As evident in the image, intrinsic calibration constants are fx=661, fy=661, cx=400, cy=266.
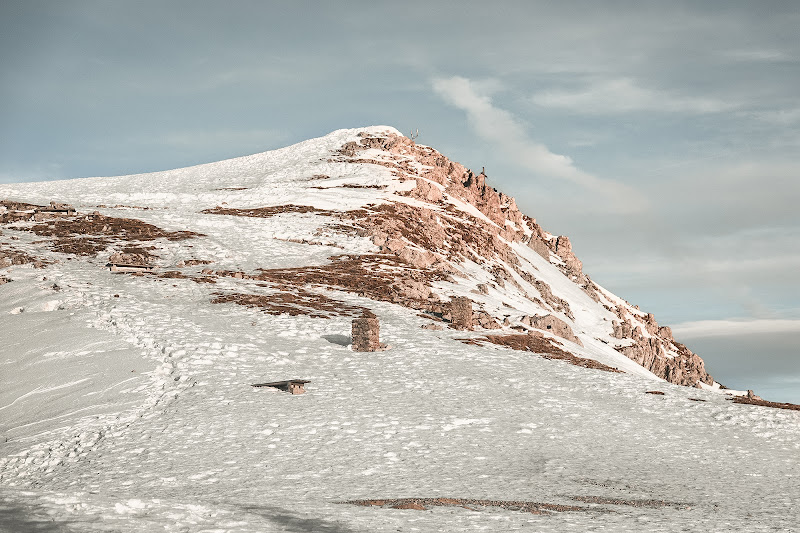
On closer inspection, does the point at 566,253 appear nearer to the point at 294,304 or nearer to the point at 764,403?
the point at 294,304

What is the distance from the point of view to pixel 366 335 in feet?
97.0

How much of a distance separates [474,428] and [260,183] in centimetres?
7068

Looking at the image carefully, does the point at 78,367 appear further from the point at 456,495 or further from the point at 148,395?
the point at 456,495

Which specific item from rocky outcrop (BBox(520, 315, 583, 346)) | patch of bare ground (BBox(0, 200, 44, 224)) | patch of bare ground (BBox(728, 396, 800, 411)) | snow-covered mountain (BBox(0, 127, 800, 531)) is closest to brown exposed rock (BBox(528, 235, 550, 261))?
snow-covered mountain (BBox(0, 127, 800, 531))

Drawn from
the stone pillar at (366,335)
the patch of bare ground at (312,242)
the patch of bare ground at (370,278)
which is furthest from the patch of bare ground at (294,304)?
the patch of bare ground at (312,242)

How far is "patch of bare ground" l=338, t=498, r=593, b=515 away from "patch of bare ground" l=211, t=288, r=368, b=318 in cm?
2174

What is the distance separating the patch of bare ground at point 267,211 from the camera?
213 ft

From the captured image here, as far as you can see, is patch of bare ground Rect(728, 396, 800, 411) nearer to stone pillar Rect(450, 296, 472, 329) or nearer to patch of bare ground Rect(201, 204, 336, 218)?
stone pillar Rect(450, 296, 472, 329)

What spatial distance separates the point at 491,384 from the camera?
2627 cm

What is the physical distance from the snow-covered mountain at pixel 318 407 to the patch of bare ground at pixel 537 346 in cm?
21

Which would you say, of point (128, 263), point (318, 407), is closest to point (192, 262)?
point (128, 263)

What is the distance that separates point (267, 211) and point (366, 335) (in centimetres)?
3972

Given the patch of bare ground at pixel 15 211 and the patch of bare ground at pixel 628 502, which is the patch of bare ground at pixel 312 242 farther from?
the patch of bare ground at pixel 628 502

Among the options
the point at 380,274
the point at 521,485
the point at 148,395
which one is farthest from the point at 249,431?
the point at 380,274
